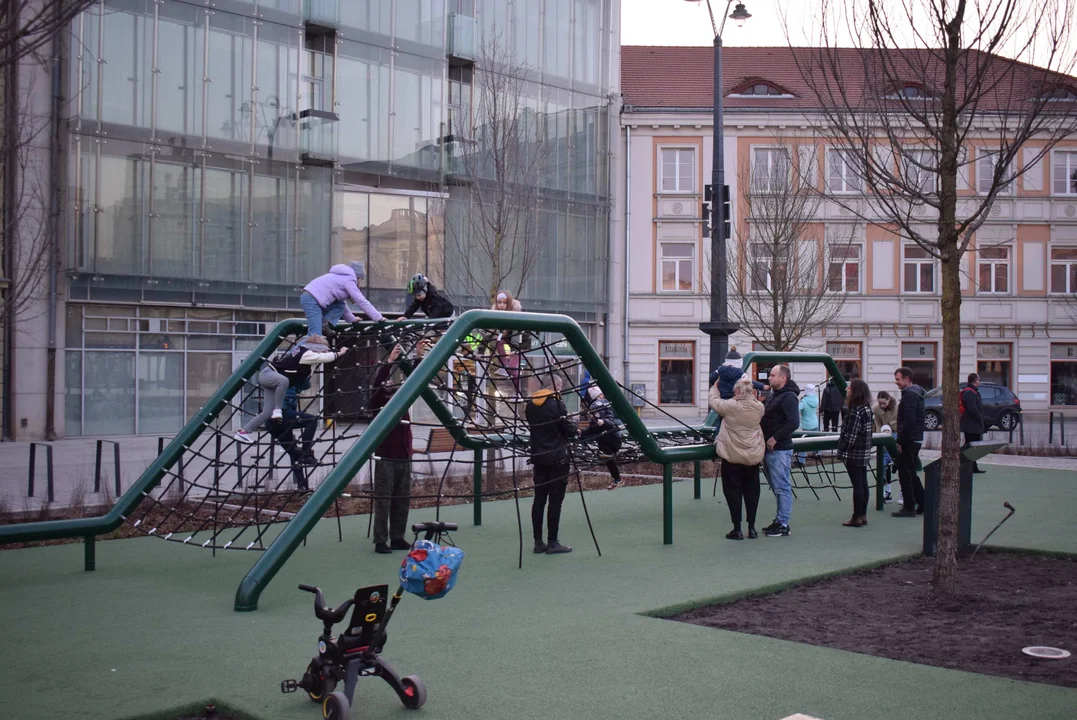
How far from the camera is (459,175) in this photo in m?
32.0

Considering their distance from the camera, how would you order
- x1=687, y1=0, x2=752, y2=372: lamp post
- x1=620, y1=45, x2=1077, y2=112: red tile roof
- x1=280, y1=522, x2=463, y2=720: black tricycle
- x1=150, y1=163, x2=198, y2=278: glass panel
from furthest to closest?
x1=620, y1=45, x2=1077, y2=112: red tile roof
x1=150, y1=163, x2=198, y2=278: glass panel
x1=687, y1=0, x2=752, y2=372: lamp post
x1=280, y1=522, x2=463, y2=720: black tricycle

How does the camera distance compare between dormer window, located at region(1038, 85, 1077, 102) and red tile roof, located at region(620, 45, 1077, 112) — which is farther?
red tile roof, located at region(620, 45, 1077, 112)

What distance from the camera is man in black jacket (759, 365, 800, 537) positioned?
1084 cm

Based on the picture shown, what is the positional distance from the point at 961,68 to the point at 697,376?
3203 cm

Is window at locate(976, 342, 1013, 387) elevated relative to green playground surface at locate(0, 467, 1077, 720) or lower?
elevated

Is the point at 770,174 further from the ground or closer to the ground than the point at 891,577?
further from the ground

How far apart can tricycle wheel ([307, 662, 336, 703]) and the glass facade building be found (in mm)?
21456

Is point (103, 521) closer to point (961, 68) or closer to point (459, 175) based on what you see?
point (961, 68)

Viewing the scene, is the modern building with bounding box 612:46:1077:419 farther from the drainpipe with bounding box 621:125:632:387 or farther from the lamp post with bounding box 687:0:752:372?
the lamp post with bounding box 687:0:752:372

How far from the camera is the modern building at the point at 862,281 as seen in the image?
3894 centimetres

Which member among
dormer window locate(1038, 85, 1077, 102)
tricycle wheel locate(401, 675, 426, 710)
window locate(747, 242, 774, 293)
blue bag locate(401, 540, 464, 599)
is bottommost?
tricycle wheel locate(401, 675, 426, 710)

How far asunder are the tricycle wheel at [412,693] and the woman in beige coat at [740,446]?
591 cm

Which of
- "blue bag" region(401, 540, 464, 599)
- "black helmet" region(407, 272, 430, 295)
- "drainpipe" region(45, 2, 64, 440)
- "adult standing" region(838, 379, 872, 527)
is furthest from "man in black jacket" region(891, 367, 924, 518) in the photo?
"drainpipe" region(45, 2, 64, 440)

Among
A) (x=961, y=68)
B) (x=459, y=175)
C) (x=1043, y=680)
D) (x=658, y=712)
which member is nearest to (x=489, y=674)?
(x=658, y=712)
